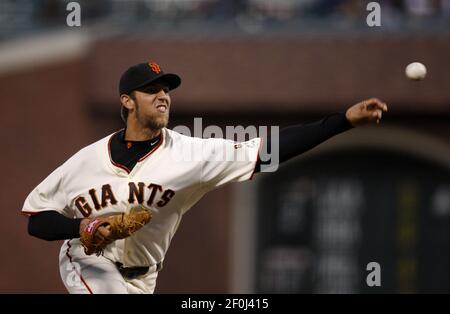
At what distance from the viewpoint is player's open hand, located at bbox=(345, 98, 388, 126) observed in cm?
597

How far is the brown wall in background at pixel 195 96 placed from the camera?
1373 cm

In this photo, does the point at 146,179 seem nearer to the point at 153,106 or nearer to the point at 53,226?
the point at 153,106

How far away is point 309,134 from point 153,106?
886 millimetres

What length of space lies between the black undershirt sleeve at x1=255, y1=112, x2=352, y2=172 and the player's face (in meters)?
0.66

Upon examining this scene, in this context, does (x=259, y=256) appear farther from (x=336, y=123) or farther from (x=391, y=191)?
(x=336, y=123)

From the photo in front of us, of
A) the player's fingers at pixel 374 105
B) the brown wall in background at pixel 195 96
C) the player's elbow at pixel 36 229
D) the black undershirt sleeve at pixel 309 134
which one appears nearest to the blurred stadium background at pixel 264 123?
the brown wall in background at pixel 195 96

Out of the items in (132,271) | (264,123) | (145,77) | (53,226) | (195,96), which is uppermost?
(195,96)

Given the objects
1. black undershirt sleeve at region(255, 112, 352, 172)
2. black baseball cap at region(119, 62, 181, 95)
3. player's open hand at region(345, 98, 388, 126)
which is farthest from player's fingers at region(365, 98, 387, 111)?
black baseball cap at region(119, 62, 181, 95)

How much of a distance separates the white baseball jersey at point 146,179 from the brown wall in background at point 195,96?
706cm

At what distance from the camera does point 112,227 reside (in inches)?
243

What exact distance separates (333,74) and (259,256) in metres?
2.34

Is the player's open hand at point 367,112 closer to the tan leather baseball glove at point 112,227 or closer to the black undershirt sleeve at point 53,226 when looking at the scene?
the tan leather baseball glove at point 112,227

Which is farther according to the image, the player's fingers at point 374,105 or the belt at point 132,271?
the belt at point 132,271

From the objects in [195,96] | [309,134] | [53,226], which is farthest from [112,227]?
[195,96]
